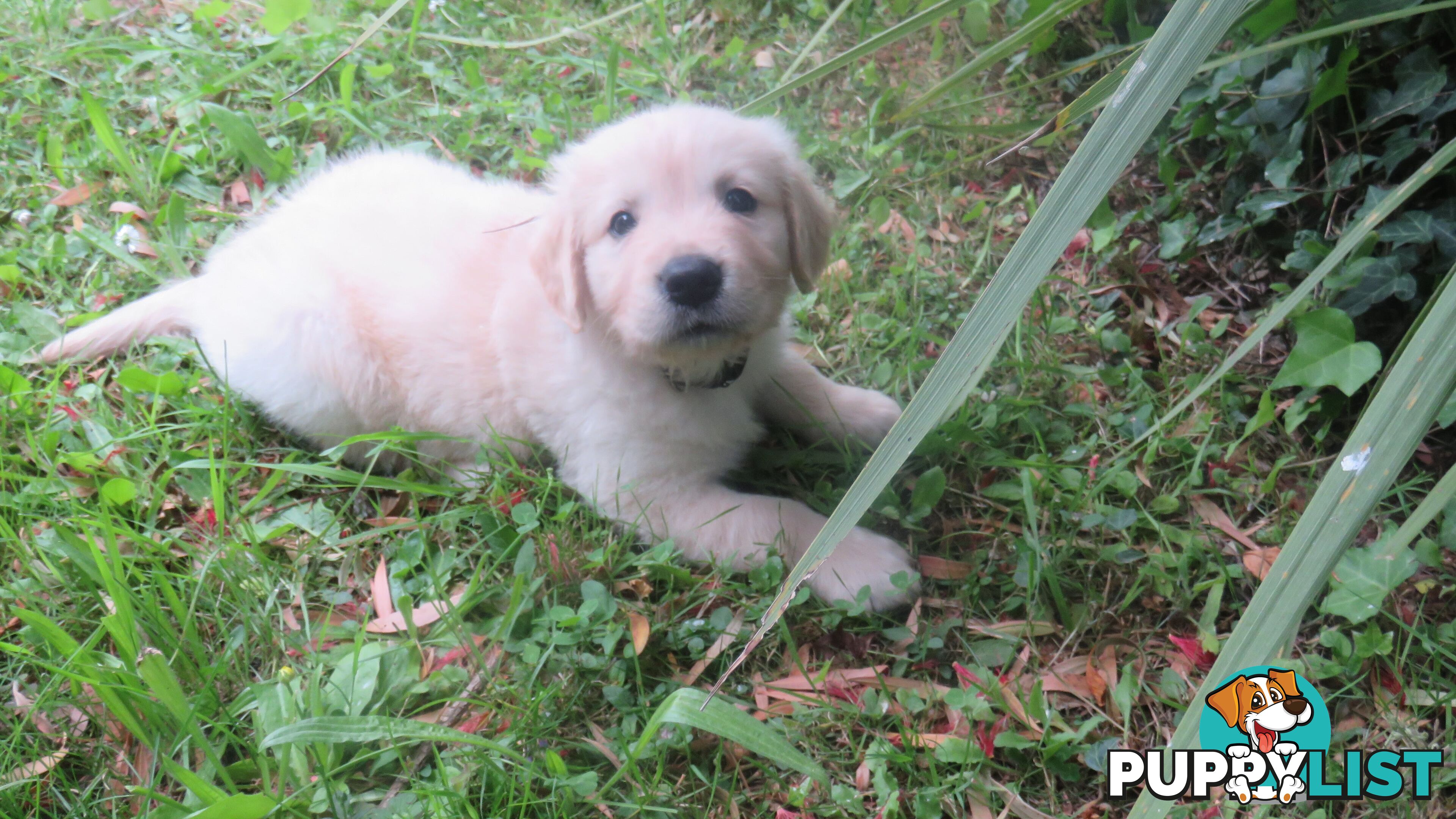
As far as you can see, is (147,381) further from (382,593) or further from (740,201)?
(740,201)

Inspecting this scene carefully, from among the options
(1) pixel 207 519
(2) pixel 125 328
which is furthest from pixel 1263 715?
(2) pixel 125 328

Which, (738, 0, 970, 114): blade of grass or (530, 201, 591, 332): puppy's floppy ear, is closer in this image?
(738, 0, 970, 114): blade of grass

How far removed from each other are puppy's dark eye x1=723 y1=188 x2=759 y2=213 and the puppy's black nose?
8.7 inches

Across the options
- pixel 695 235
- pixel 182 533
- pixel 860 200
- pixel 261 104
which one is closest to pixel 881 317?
pixel 860 200

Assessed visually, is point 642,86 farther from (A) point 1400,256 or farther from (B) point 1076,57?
(A) point 1400,256

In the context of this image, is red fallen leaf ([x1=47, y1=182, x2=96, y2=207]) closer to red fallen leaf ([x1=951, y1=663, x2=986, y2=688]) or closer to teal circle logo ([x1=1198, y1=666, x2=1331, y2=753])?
red fallen leaf ([x1=951, y1=663, x2=986, y2=688])

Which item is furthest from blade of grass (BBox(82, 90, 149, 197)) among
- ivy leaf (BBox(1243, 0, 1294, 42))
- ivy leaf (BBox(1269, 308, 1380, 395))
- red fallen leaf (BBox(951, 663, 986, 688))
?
ivy leaf (BBox(1269, 308, 1380, 395))

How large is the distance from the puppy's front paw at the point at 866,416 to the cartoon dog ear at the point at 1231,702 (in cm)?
97

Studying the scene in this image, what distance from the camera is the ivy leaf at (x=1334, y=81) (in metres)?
1.78

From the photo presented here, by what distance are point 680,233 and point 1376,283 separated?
1383mm

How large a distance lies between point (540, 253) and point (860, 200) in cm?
125

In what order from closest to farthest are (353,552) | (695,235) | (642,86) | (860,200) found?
1. (695,235)
2. (353,552)
3. (860,200)
4. (642,86)

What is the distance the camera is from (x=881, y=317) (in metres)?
2.45

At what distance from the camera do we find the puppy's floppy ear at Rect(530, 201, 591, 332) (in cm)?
181
